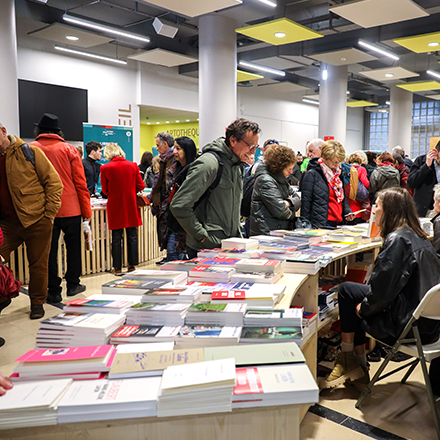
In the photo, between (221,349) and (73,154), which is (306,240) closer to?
(221,349)

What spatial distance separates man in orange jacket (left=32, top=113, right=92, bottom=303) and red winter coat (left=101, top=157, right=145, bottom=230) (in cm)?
89

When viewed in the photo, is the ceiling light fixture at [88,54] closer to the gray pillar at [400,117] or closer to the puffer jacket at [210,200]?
the puffer jacket at [210,200]

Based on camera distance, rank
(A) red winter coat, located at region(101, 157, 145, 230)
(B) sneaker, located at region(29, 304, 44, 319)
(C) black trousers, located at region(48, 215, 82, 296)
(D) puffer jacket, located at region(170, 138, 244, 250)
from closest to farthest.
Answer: (D) puffer jacket, located at region(170, 138, 244, 250)
(B) sneaker, located at region(29, 304, 44, 319)
(C) black trousers, located at region(48, 215, 82, 296)
(A) red winter coat, located at region(101, 157, 145, 230)

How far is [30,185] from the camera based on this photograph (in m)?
3.50

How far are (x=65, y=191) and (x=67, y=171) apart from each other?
0.19m

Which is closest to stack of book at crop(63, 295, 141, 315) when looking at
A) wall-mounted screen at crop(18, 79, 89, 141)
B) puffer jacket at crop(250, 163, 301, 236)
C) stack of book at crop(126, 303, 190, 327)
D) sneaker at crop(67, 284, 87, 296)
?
stack of book at crop(126, 303, 190, 327)

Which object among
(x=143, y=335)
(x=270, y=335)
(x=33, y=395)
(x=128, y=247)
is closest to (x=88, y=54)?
(x=128, y=247)

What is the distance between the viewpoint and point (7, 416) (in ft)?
3.46

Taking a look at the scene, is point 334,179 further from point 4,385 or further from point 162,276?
point 4,385

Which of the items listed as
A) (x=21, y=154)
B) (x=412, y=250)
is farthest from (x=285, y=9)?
(x=412, y=250)

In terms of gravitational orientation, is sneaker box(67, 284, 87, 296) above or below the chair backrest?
below

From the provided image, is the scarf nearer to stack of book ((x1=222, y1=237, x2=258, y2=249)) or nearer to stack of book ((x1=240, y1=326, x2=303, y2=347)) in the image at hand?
stack of book ((x1=222, y1=237, x2=258, y2=249))

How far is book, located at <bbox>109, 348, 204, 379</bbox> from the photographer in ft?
3.87

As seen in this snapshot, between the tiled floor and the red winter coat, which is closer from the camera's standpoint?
the tiled floor
